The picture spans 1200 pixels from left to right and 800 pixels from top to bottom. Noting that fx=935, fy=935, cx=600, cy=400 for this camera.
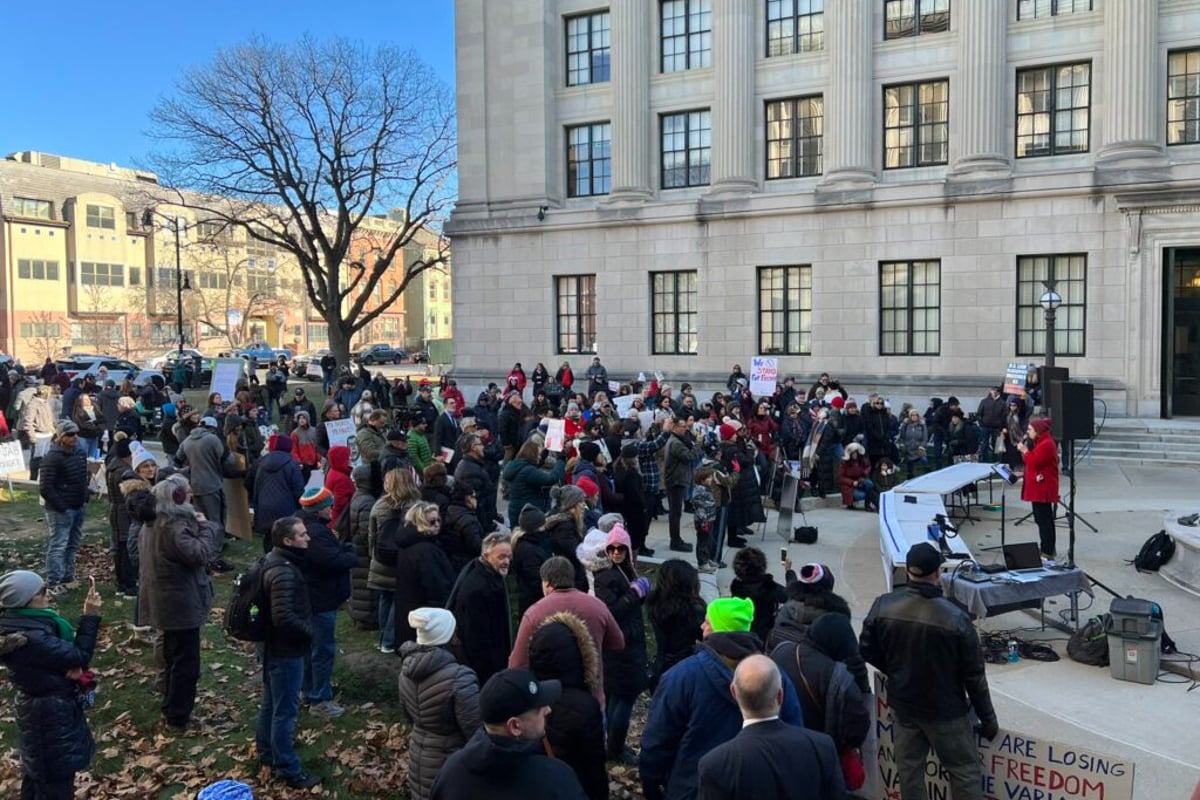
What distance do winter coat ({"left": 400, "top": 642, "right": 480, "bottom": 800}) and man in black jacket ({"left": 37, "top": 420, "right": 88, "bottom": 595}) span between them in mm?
7693

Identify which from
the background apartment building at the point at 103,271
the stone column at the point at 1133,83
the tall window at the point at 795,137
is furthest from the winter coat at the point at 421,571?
the background apartment building at the point at 103,271

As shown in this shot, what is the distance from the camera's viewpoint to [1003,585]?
923 cm

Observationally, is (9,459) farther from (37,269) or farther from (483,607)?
(37,269)

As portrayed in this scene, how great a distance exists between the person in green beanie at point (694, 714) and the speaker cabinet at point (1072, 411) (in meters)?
9.19

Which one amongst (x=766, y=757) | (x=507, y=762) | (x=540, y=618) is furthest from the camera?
(x=540, y=618)

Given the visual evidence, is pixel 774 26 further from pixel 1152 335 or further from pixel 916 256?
pixel 1152 335

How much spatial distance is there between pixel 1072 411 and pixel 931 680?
8260mm

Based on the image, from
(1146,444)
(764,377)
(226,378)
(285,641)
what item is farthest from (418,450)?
(1146,444)

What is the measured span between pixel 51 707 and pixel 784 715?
4.35 meters

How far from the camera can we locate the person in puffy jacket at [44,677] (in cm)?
552

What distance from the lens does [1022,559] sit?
975 cm

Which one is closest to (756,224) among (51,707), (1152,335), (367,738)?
(1152,335)

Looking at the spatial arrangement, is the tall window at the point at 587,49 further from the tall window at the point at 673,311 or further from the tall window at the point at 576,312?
the tall window at the point at 673,311

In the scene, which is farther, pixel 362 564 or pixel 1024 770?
pixel 362 564
